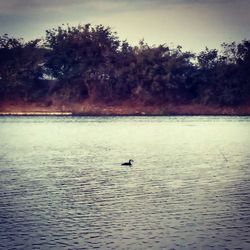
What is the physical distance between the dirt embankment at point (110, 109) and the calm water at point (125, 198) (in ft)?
212

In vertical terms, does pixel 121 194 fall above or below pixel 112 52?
below

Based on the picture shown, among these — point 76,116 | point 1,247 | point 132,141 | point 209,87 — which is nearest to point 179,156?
point 132,141

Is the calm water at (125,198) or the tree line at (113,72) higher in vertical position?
the tree line at (113,72)

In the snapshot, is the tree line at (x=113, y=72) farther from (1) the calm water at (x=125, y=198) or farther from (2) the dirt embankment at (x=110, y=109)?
(1) the calm water at (x=125, y=198)

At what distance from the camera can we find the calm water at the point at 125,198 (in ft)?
77.5

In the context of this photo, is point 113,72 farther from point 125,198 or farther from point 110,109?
point 125,198

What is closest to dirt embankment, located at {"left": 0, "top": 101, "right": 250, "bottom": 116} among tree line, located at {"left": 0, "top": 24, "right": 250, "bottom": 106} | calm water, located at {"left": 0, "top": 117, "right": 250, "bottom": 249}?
tree line, located at {"left": 0, "top": 24, "right": 250, "bottom": 106}

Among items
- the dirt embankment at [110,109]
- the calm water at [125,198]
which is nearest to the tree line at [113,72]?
the dirt embankment at [110,109]

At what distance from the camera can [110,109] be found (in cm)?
13400

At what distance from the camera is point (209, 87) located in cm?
12606

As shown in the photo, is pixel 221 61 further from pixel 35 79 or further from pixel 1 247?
pixel 1 247

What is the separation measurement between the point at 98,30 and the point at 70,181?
101888 mm

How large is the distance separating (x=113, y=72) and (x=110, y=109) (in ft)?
26.0

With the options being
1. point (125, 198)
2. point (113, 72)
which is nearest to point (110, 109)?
point (113, 72)
